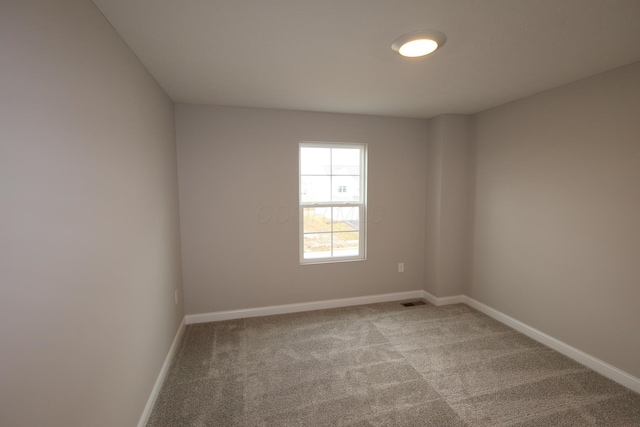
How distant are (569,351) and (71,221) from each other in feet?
12.0

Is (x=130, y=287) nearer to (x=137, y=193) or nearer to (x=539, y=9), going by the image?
(x=137, y=193)

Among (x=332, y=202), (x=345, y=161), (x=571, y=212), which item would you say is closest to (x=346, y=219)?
(x=332, y=202)

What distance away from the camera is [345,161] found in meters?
3.60

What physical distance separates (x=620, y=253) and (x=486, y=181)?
140 centimetres

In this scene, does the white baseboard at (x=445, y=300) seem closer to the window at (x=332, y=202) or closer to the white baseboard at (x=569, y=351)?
the white baseboard at (x=569, y=351)

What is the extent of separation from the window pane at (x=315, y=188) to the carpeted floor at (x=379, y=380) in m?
1.45

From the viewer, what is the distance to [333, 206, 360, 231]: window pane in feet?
11.9

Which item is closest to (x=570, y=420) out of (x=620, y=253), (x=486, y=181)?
(x=620, y=253)

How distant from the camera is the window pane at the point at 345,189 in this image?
11.8 feet

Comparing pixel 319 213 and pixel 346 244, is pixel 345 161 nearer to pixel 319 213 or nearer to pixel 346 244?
pixel 319 213

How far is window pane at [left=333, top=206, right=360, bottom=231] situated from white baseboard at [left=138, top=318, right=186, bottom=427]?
79.8 inches

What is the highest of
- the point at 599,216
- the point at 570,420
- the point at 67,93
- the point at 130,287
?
the point at 67,93

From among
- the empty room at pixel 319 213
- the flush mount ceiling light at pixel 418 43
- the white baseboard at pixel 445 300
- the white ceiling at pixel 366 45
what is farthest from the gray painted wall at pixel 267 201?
Result: the flush mount ceiling light at pixel 418 43

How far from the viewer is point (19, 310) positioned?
853 mm
